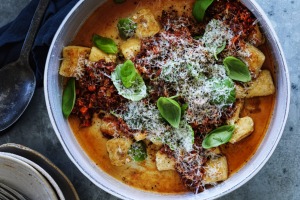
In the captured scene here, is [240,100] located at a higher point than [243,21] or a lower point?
lower

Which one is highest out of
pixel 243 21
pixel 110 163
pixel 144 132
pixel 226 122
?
pixel 243 21

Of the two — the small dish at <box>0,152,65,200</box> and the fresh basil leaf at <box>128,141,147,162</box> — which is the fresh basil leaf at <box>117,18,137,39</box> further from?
the small dish at <box>0,152,65,200</box>

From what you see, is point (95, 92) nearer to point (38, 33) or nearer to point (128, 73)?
point (128, 73)

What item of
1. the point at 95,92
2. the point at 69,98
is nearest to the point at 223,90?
the point at 95,92

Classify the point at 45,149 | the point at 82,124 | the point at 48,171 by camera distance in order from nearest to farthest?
1. the point at 82,124
2. the point at 48,171
3. the point at 45,149

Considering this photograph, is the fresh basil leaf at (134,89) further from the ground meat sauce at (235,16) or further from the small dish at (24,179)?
the small dish at (24,179)

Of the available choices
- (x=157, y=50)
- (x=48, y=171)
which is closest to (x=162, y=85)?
(x=157, y=50)

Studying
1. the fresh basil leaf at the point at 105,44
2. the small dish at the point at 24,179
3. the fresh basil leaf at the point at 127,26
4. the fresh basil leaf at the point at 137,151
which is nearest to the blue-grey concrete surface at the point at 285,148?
the small dish at the point at 24,179

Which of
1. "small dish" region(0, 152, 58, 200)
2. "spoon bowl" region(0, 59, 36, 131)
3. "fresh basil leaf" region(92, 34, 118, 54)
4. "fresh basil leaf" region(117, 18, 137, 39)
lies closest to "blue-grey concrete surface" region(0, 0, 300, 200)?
"small dish" region(0, 152, 58, 200)

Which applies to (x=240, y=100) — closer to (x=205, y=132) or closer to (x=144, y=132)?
(x=205, y=132)
